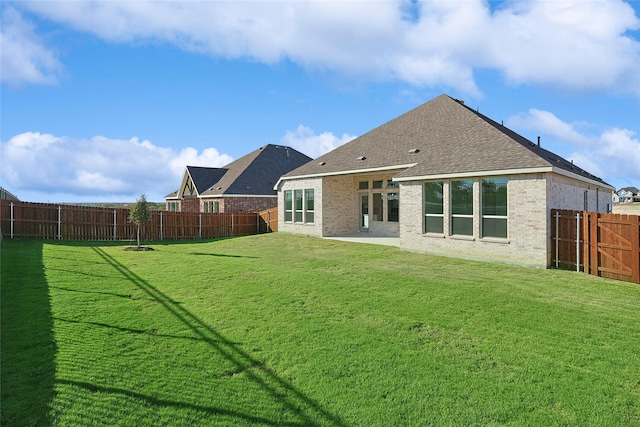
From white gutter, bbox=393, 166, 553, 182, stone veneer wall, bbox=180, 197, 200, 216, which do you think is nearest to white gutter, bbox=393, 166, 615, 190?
white gutter, bbox=393, 166, 553, 182

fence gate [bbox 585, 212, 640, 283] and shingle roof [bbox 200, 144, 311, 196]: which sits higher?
shingle roof [bbox 200, 144, 311, 196]

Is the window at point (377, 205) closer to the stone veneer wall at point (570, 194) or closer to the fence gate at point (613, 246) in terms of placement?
the stone veneer wall at point (570, 194)

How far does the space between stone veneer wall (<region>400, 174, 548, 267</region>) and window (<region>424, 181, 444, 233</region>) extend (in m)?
0.24

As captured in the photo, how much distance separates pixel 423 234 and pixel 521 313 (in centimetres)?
759

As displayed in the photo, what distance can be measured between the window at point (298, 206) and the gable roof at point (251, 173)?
33.9 feet

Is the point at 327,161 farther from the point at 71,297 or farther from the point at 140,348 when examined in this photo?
the point at 140,348

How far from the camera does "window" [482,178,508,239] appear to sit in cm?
1255

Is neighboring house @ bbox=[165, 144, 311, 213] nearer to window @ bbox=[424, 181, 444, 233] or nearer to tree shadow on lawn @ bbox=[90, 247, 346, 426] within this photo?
window @ bbox=[424, 181, 444, 233]

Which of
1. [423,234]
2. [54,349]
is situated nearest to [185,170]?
[423,234]

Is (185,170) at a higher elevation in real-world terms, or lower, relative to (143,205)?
higher

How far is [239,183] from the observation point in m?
33.1

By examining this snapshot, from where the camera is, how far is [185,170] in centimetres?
3872

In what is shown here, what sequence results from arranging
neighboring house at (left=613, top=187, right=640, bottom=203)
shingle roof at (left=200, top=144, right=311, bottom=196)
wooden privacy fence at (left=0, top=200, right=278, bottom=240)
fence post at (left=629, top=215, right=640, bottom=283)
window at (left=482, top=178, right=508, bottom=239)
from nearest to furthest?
1. fence post at (left=629, top=215, right=640, bottom=283)
2. window at (left=482, top=178, right=508, bottom=239)
3. wooden privacy fence at (left=0, top=200, right=278, bottom=240)
4. shingle roof at (left=200, top=144, right=311, bottom=196)
5. neighboring house at (left=613, top=187, right=640, bottom=203)

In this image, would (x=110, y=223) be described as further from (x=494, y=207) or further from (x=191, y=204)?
(x=494, y=207)
